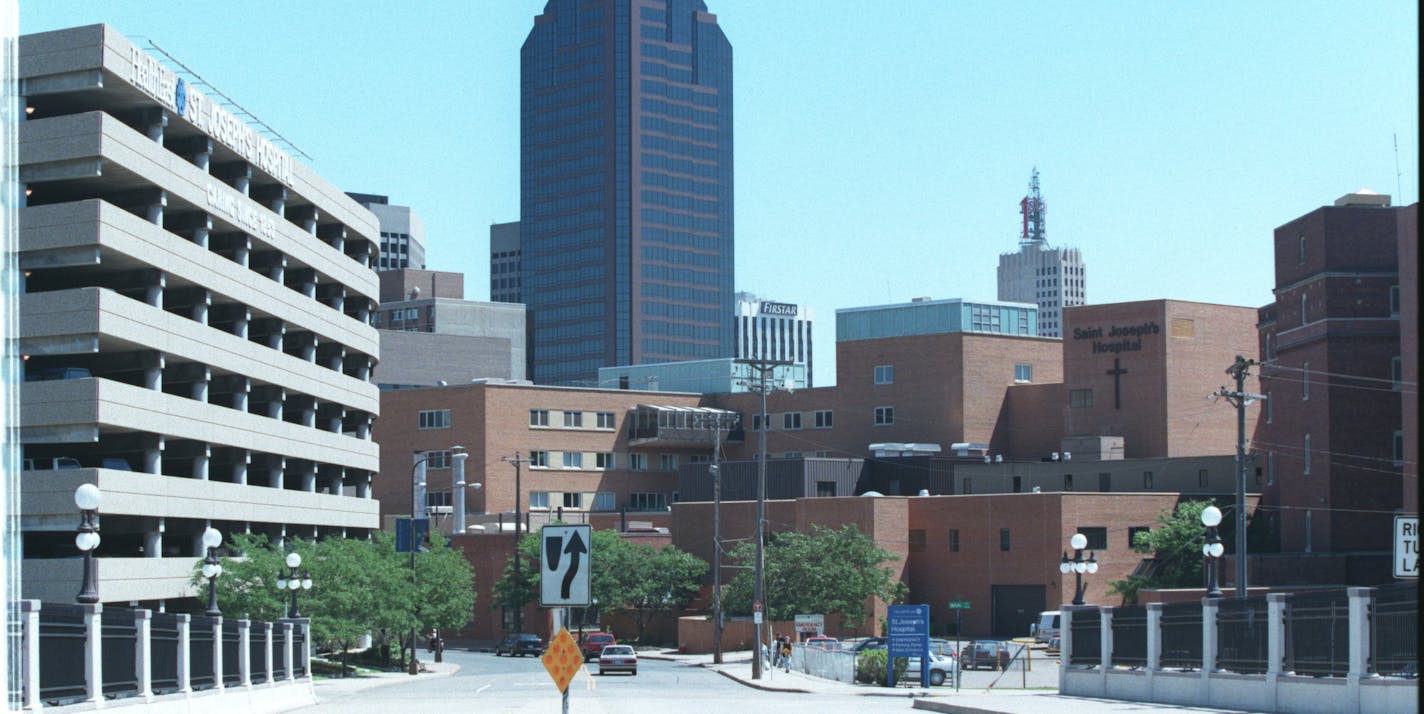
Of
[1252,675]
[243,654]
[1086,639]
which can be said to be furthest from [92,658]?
[1086,639]

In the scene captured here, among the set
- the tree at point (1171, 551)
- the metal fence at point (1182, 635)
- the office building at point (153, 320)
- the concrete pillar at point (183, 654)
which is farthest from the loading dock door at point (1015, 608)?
the concrete pillar at point (183, 654)

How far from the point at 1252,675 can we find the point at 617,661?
3632cm

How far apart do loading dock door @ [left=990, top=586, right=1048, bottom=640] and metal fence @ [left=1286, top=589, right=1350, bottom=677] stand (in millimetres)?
55081

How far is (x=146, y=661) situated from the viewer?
3034 cm

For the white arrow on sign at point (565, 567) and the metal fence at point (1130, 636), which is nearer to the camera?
the white arrow on sign at point (565, 567)

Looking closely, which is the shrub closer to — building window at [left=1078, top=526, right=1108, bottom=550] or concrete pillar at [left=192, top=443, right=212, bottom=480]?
concrete pillar at [left=192, top=443, right=212, bottom=480]

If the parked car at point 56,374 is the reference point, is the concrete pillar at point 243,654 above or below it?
below

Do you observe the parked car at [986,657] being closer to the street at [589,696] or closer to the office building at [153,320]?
the street at [589,696]

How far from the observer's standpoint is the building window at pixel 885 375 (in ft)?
378

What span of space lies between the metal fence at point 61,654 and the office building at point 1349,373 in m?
56.4

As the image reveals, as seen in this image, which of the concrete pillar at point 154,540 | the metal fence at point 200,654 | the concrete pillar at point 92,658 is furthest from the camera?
the concrete pillar at point 154,540

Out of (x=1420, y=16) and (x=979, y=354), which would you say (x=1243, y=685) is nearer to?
(x=1420, y=16)

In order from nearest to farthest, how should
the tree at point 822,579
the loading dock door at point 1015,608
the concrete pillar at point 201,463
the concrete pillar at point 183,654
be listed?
1. the concrete pillar at point 183,654
2. the concrete pillar at point 201,463
3. the tree at point 822,579
4. the loading dock door at point 1015,608

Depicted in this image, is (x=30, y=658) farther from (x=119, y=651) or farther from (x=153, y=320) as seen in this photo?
(x=153, y=320)
